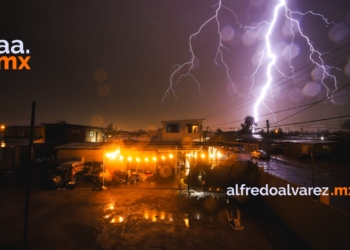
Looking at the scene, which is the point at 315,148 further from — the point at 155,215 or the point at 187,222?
the point at 155,215

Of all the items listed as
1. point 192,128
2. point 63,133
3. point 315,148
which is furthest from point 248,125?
point 63,133

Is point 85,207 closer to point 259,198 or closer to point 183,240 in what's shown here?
point 183,240

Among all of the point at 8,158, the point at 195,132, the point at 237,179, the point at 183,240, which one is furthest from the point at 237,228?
the point at 8,158

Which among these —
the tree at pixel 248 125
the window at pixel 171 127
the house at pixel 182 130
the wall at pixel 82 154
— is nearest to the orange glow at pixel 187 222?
the wall at pixel 82 154

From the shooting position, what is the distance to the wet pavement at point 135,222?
22.2 feet

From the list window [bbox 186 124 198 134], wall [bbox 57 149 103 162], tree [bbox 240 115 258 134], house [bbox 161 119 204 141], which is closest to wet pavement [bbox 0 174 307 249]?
wall [bbox 57 149 103 162]

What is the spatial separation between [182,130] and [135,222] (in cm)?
1776

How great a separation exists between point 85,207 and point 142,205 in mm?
2981

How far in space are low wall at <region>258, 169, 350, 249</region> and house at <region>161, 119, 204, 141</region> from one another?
16572mm

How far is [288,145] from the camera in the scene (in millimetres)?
34625

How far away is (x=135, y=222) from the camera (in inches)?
331

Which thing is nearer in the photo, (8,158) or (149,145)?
(149,145)

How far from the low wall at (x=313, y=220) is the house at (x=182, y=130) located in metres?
16.6

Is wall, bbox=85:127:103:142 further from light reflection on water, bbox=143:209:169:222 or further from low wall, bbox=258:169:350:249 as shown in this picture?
low wall, bbox=258:169:350:249
